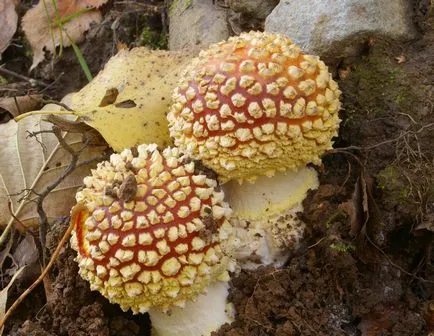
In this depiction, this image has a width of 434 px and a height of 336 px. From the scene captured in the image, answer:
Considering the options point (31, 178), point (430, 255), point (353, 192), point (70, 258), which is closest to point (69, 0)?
point (31, 178)

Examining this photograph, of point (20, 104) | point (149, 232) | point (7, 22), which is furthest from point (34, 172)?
point (7, 22)

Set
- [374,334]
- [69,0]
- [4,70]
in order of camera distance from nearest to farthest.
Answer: [374,334]
[4,70]
[69,0]

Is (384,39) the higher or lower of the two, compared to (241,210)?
higher

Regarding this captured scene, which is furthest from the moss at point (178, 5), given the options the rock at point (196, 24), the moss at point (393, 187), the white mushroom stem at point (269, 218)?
the moss at point (393, 187)

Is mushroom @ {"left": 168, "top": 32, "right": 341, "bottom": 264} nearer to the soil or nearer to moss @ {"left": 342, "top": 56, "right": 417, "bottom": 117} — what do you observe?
the soil

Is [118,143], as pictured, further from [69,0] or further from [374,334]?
[69,0]

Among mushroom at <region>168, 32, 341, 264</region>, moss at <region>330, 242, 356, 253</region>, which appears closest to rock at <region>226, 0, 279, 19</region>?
mushroom at <region>168, 32, 341, 264</region>
